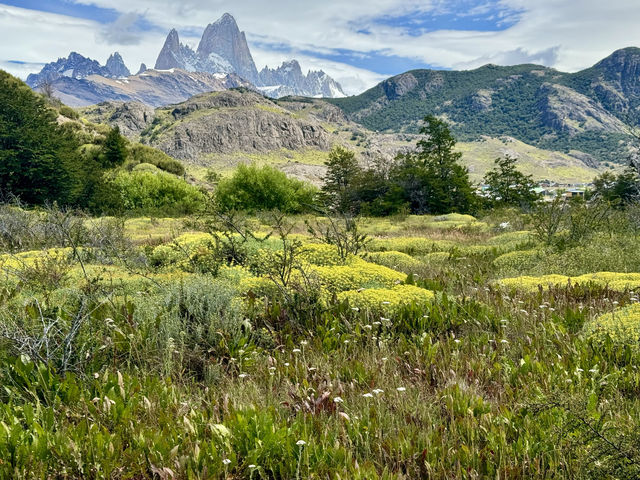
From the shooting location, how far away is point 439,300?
531cm

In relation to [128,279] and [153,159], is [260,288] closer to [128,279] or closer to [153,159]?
[128,279]

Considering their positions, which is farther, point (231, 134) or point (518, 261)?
point (231, 134)

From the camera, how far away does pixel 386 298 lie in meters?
5.12

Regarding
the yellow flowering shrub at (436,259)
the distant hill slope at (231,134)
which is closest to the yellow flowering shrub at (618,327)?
the yellow flowering shrub at (436,259)

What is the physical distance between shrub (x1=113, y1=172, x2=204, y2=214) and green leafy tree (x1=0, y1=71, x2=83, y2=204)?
7.29m

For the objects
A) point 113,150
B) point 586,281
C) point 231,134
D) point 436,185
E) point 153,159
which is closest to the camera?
point 586,281

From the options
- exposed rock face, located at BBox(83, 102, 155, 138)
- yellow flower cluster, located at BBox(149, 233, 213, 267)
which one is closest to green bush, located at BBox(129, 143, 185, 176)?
yellow flower cluster, located at BBox(149, 233, 213, 267)

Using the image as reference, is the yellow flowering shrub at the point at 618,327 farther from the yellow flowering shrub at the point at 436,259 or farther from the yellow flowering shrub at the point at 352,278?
the yellow flowering shrub at the point at 436,259

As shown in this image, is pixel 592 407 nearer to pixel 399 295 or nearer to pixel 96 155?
pixel 399 295

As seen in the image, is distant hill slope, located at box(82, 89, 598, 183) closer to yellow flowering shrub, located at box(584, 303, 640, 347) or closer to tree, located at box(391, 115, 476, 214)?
tree, located at box(391, 115, 476, 214)

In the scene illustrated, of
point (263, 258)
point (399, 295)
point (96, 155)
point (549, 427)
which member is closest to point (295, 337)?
point (399, 295)

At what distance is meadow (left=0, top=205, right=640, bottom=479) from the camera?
222 cm

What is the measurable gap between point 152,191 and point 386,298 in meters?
45.4

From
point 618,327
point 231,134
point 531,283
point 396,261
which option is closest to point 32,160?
point 396,261
